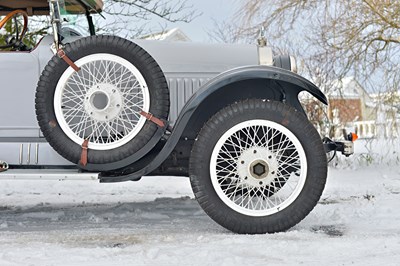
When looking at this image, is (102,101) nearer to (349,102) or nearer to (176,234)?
(176,234)

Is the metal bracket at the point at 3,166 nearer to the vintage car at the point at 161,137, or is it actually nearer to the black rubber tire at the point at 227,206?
the vintage car at the point at 161,137

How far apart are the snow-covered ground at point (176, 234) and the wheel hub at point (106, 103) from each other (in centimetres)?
83

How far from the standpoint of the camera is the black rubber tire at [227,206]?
10.5 feet

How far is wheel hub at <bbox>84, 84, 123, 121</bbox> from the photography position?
10.8 ft

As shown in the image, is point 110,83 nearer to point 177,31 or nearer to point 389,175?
point 389,175

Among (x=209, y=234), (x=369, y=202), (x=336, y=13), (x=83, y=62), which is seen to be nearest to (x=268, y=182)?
(x=209, y=234)

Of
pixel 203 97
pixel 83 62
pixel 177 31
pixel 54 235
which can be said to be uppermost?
pixel 177 31

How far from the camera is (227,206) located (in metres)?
3.20

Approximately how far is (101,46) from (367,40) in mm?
6545

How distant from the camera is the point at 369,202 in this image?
475cm

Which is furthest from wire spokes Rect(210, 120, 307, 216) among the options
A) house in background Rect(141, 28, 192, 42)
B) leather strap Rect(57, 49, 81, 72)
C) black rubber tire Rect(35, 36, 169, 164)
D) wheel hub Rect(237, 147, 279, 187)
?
house in background Rect(141, 28, 192, 42)

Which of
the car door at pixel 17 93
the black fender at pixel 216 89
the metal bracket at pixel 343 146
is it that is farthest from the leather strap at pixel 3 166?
the metal bracket at pixel 343 146

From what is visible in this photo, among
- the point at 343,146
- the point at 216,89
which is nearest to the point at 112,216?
the point at 216,89

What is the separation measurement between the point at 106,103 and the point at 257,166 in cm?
113
